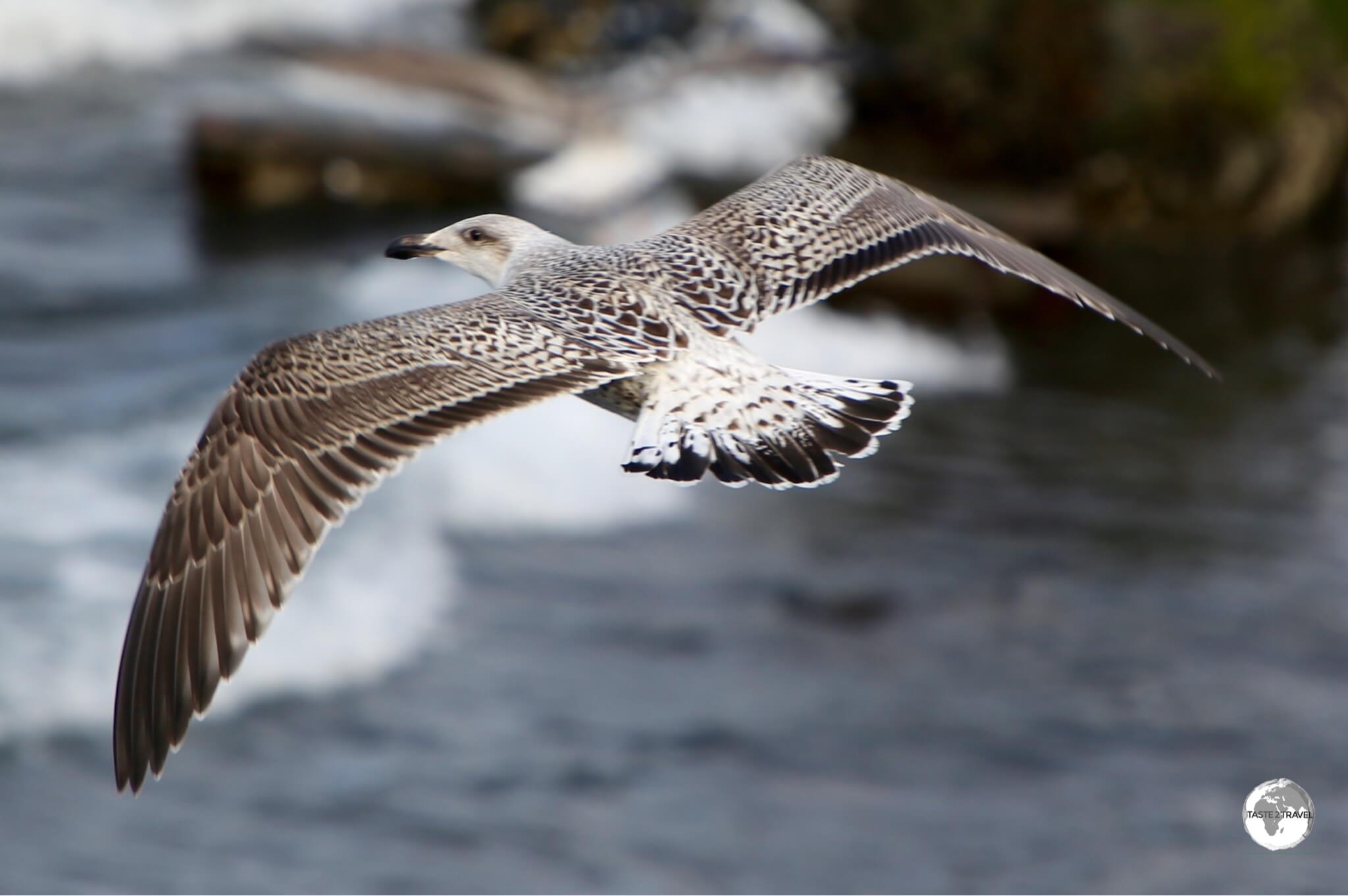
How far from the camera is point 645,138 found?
20891 mm

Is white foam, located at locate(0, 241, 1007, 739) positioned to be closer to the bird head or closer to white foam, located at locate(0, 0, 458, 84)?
the bird head

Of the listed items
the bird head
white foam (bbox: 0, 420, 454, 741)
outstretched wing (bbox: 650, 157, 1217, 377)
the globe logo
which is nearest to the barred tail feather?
outstretched wing (bbox: 650, 157, 1217, 377)

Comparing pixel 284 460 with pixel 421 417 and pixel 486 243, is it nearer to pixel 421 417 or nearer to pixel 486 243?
pixel 421 417

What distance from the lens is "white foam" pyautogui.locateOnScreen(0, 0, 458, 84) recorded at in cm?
2072

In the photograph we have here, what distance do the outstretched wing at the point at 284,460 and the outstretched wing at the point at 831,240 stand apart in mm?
754

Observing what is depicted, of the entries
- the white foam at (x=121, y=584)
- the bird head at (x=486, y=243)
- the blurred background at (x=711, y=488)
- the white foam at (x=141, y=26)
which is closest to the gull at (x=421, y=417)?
the bird head at (x=486, y=243)

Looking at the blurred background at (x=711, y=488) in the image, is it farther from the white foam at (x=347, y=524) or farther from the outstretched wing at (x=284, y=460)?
the outstretched wing at (x=284, y=460)

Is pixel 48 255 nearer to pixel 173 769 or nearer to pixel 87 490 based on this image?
pixel 87 490

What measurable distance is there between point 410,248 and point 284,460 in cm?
120

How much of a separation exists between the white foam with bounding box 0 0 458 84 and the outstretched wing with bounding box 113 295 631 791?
16.5m

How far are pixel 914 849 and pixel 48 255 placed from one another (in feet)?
34.1

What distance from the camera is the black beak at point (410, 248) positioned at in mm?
6047

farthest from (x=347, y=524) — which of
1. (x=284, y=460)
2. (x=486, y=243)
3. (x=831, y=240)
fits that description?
(x=284, y=460)

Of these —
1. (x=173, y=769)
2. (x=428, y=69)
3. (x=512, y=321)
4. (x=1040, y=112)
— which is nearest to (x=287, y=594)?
(x=512, y=321)
